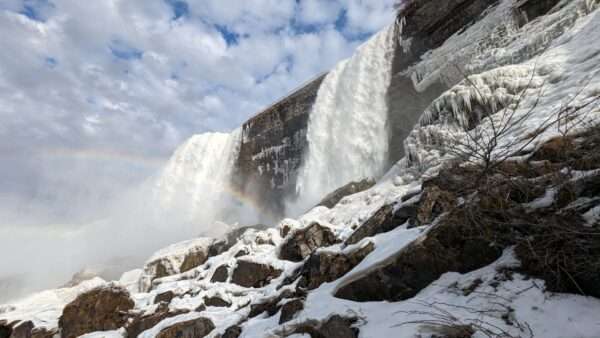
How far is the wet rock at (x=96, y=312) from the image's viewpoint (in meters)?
8.31

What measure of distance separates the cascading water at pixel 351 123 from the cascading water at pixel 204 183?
1143 centimetres

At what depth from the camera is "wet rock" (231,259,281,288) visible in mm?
8898

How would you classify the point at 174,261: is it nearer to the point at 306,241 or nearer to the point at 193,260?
the point at 193,260

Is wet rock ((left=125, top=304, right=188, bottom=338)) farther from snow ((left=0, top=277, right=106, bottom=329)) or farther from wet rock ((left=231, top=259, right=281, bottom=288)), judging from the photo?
snow ((left=0, top=277, right=106, bottom=329))

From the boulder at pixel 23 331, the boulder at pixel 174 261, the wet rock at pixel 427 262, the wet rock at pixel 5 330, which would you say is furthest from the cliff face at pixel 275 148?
the wet rock at pixel 427 262

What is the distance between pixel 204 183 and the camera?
1257 inches

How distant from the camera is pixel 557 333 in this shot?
2037 mm

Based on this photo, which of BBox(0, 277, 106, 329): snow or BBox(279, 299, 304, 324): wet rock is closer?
BBox(279, 299, 304, 324): wet rock

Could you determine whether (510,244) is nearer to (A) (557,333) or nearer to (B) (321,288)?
(A) (557,333)

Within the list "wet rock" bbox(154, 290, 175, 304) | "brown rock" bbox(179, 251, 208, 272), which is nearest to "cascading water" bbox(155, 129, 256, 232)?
"brown rock" bbox(179, 251, 208, 272)

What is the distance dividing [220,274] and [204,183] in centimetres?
2311

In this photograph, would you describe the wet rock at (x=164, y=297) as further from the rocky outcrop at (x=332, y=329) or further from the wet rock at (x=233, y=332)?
the rocky outcrop at (x=332, y=329)

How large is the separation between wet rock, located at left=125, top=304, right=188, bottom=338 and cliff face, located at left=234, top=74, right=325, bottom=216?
64.1 ft

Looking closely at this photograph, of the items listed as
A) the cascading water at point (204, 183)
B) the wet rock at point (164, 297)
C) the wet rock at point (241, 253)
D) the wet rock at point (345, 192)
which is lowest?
the wet rock at point (164, 297)
